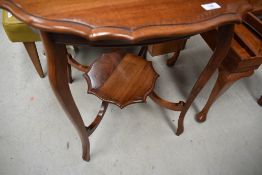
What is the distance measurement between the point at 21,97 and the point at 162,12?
956mm

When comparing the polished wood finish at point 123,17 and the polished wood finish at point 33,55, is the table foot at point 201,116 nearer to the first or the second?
the polished wood finish at point 123,17

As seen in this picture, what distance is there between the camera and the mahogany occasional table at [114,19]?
40cm

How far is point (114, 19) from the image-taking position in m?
0.42

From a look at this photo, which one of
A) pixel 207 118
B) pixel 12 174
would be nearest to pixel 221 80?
pixel 207 118

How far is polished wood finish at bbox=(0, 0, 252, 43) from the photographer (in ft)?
1.31

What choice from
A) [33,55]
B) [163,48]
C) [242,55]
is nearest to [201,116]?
[242,55]

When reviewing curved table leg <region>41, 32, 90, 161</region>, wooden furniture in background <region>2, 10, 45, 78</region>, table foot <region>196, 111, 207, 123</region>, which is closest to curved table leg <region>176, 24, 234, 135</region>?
table foot <region>196, 111, 207, 123</region>

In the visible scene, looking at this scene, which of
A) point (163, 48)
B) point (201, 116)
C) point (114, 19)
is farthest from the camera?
point (163, 48)

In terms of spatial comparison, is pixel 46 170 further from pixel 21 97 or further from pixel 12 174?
pixel 21 97

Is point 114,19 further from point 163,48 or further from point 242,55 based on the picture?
point 163,48

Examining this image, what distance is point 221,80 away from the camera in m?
0.83

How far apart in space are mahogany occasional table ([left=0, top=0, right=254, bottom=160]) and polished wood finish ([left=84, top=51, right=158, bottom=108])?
0.38 meters

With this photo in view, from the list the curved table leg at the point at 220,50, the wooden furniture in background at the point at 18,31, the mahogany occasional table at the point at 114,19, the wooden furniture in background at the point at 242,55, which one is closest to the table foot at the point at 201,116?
the wooden furniture in background at the point at 242,55

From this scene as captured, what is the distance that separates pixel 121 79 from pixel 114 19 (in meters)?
0.52
